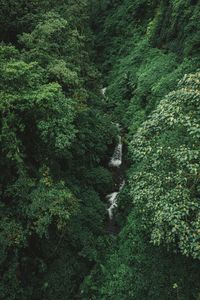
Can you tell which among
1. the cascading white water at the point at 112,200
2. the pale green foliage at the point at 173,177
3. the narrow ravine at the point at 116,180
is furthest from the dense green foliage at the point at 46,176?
the pale green foliage at the point at 173,177

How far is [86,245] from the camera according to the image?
1505cm

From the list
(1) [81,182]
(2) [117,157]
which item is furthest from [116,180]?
(1) [81,182]

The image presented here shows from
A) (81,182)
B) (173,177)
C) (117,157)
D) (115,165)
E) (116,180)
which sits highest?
(173,177)

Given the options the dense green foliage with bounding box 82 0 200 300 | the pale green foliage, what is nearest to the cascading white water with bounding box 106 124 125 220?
the dense green foliage with bounding box 82 0 200 300

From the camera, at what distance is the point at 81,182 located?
17.1 m

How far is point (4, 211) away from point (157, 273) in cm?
601

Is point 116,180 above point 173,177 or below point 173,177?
below

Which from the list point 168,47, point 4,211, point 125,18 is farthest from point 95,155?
point 125,18

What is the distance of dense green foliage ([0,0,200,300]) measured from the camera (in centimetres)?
1180

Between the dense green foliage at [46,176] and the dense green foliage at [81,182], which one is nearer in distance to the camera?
the dense green foliage at [81,182]

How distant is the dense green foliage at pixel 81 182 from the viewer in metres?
11.8

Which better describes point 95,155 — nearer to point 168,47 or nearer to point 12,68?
point 12,68

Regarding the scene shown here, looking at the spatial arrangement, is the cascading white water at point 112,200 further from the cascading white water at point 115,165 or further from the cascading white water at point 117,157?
the cascading white water at point 117,157

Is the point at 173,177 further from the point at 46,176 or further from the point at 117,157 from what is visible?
the point at 117,157
